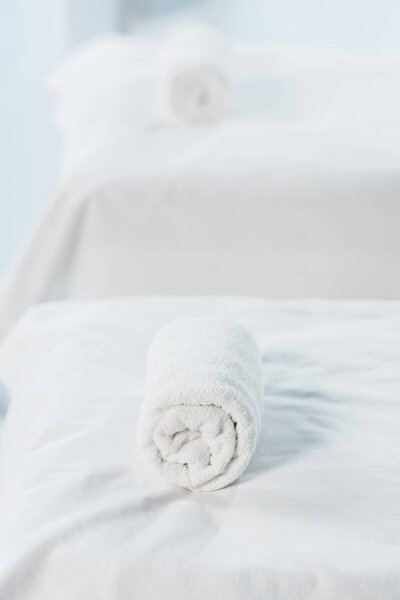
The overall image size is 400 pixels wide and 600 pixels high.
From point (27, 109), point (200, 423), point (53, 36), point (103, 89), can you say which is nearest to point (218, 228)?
point (103, 89)

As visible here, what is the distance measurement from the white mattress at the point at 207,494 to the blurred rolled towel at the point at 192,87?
1.05 meters

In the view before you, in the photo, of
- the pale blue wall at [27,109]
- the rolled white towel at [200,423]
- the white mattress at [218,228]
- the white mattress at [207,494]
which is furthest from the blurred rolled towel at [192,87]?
the rolled white towel at [200,423]

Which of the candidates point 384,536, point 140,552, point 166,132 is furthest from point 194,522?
point 166,132

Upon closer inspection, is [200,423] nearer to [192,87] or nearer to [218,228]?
[218,228]

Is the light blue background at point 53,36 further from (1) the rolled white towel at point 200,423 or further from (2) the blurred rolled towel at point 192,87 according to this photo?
(1) the rolled white towel at point 200,423

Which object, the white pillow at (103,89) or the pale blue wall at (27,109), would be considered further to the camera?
the pale blue wall at (27,109)

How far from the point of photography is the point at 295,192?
190 centimetres

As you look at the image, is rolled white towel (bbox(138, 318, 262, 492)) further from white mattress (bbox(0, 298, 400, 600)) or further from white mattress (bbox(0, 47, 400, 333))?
white mattress (bbox(0, 47, 400, 333))

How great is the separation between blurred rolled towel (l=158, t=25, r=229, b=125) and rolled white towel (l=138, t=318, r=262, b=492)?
→ 4.39 feet

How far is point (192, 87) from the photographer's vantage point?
90.7 inches

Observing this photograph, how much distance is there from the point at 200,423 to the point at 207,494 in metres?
0.07

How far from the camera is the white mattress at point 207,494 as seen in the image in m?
0.87

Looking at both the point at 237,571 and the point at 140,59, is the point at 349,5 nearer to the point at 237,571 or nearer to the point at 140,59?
the point at 140,59

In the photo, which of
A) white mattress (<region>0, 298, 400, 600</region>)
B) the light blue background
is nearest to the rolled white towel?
white mattress (<region>0, 298, 400, 600</region>)
